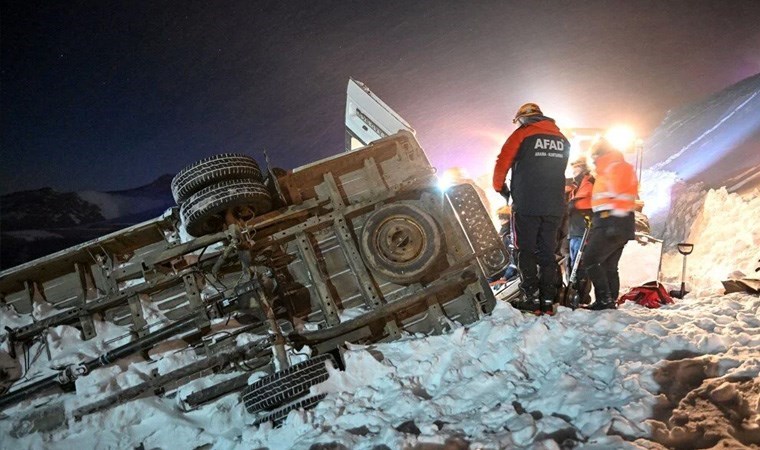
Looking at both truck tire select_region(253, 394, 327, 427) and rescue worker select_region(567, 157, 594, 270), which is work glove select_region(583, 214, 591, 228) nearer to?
rescue worker select_region(567, 157, 594, 270)

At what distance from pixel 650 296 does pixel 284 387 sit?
15.7ft

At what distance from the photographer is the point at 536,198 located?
14.0 feet

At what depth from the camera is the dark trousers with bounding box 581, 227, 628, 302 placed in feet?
15.2

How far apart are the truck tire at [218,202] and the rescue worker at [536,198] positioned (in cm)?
272

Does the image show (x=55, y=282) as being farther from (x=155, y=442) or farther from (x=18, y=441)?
(x=155, y=442)

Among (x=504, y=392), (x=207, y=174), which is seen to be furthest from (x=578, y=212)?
(x=207, y=174)

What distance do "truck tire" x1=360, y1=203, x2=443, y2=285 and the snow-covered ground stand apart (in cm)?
80

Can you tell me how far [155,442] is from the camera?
3.50 metres

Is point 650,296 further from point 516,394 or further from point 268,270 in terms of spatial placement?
point 268,270

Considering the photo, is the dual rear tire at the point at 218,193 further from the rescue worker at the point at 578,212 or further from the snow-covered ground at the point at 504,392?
the rescue worker at the point at 578,212

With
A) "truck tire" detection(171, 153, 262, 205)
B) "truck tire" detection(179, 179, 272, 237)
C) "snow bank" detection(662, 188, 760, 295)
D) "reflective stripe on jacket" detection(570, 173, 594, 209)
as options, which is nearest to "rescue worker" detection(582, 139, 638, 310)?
"reflective stripe on jacket" detection(570, 173, 594, 209)

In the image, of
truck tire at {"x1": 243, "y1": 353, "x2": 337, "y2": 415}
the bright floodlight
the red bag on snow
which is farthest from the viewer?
the bright floodlight

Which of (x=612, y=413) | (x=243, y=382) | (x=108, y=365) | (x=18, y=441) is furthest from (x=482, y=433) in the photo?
(x=18, y=441)

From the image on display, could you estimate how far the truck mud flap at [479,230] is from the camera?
4480 mm
